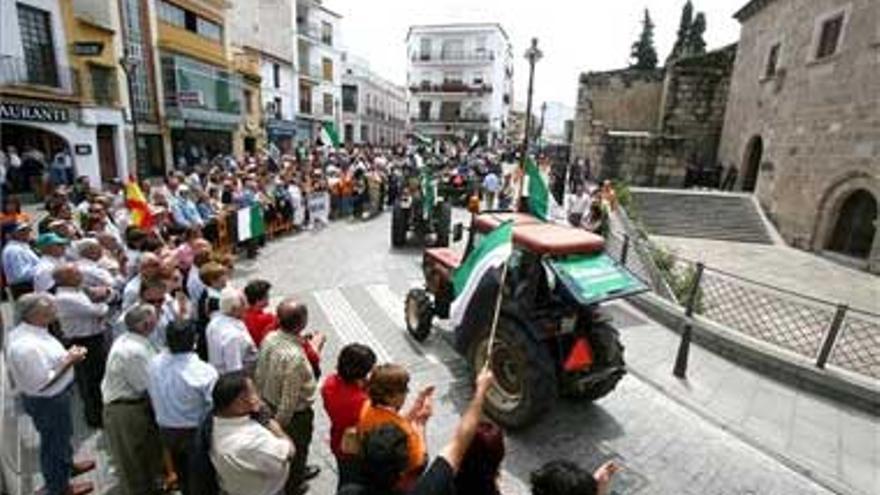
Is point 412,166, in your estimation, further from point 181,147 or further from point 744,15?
point 744,15

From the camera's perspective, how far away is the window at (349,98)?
146 feet

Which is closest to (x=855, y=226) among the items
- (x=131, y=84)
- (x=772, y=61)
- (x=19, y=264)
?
(x=772, y=61)

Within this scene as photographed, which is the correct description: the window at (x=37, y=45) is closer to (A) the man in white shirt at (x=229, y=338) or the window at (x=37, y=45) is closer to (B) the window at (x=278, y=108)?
(B) the window at (x=278, y=108)

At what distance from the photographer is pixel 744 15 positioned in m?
20.7

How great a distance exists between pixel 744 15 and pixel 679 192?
9641mm

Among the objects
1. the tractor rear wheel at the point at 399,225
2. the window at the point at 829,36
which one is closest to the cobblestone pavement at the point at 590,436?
the tractor rear wheel at the point at 399,225

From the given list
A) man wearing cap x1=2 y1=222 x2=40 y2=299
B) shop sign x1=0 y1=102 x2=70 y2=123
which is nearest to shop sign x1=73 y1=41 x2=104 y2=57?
shop sign x1=0 y1=102 x2=70 y2=123

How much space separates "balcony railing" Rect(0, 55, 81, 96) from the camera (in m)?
14.1

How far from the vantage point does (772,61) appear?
17.5m

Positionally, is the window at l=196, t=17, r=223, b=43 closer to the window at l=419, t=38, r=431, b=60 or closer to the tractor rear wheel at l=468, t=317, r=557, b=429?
the tractor rear wheel at l=468, t=317, r=557, b=429

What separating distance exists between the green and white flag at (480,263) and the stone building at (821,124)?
480 inches

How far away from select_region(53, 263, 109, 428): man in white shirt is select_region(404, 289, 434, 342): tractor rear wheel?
352 centimetres

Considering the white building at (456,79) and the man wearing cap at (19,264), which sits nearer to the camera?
the man wearing cap at (19,264)

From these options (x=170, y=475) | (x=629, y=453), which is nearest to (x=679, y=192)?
(x=629, y=453)
